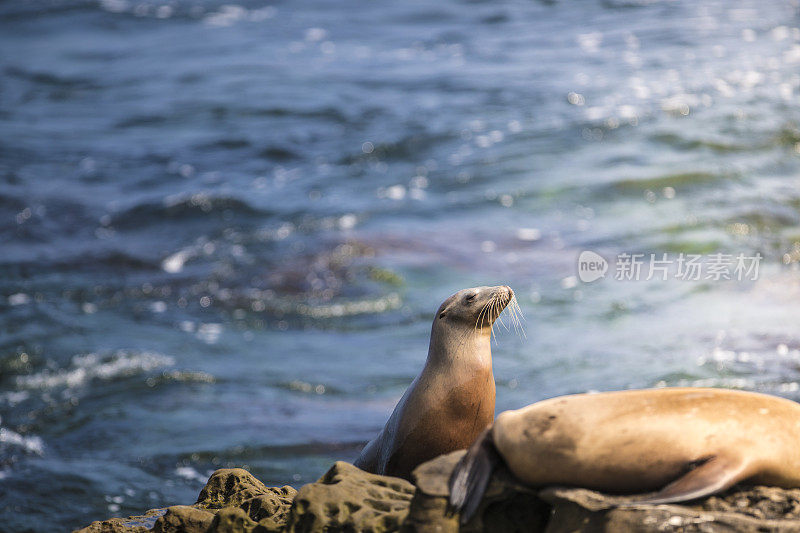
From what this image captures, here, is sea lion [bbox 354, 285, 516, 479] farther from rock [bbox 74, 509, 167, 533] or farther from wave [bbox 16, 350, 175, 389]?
wave [bbox 16, 350, 175, 389]

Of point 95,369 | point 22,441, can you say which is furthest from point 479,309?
point 95,369

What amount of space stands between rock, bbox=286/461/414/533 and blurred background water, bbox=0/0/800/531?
3.37 m

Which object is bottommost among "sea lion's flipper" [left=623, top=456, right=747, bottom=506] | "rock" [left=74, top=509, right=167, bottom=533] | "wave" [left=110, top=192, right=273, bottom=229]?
"wave" [left=110, top=192, right=273, bottom=229]

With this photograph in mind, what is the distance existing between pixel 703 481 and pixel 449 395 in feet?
5.44

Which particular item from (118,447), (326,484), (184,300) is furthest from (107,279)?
(326,484)

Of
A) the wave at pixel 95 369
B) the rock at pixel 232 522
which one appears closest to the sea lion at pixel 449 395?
the rock at pixel 232 522

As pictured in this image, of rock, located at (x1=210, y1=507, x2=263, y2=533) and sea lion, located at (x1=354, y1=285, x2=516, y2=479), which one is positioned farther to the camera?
sea lion, located at (x1=354, y1=285, x2=516, y2=479)

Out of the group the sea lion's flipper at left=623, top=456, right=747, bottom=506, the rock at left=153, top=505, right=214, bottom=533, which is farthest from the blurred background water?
the sea lion's flipper at left=623, top=456, right=747, bottom=506

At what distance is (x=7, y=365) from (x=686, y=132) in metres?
10.5

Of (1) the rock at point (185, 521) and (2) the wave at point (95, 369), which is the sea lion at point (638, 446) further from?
(2) the wave at point (95, 369)

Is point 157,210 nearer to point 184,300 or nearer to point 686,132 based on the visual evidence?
point 184,300

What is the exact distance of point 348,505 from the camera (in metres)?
3.67

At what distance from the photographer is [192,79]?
21.0 metres

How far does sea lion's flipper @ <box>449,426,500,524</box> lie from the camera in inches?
133
